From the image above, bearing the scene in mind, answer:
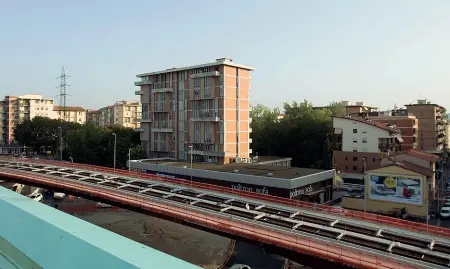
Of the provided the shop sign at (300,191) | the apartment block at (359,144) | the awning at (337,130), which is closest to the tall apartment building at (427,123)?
the apartment block at (359,144)

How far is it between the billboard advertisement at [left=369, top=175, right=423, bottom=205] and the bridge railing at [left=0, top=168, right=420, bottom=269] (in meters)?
20.3

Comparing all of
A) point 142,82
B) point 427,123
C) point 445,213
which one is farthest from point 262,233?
point 427,123

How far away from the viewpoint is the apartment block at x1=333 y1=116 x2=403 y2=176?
1917 inches

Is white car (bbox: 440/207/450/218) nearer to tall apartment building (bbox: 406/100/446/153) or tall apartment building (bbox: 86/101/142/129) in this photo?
tall apartment building (bbox: 406/100/446/153)

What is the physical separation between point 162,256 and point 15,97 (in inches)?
4448

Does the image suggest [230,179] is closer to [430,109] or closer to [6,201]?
[6,201]

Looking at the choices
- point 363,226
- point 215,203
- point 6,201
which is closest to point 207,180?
point 215,203

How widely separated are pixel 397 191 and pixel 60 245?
34099 millimetres

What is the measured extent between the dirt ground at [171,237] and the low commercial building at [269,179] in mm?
6935

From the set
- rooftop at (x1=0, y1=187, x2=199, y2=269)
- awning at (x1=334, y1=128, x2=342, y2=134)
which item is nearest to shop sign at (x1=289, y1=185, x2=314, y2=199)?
awning at (x1=334, y1=128, x2=342, y2=134)

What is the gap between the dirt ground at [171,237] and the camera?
25516 millimetres

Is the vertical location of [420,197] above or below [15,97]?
below

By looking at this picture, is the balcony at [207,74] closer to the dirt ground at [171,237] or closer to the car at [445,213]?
the dirt ground at [171,237]

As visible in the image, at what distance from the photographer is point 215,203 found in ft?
73.7
